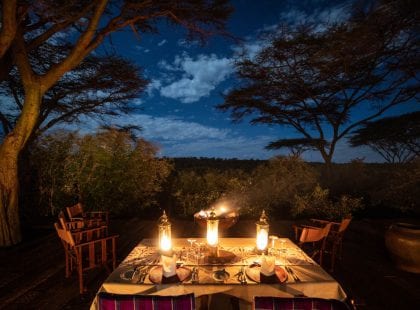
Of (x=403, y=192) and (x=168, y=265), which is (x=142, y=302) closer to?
(x=168, y=265)

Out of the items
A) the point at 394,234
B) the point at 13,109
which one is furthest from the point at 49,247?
the point at 13,109

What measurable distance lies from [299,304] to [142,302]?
756mm

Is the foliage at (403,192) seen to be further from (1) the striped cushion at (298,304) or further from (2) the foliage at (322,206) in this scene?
(1) the striped cushion at (298,304)

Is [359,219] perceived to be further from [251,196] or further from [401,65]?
[401,65]

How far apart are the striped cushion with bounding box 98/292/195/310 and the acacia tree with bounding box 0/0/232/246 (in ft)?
14.2

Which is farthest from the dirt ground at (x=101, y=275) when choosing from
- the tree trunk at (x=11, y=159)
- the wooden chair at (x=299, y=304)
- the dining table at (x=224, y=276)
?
the wooden chair at (x=299, y=304)

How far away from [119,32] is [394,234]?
6.01m

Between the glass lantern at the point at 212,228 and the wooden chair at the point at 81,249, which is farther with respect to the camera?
the wooden chair at the point at 81,249

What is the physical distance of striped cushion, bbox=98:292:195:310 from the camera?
1.36 metres

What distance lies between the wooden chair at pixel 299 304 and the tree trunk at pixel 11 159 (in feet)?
15.9

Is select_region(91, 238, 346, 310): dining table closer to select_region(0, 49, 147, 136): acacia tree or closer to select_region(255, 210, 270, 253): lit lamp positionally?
Result: select_region(255, 210, 270, 253): lit lamp

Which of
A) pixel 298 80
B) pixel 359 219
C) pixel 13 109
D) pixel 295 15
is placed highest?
pixel 295 15

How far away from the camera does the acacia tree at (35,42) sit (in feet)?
14.6

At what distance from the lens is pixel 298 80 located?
348 inches
